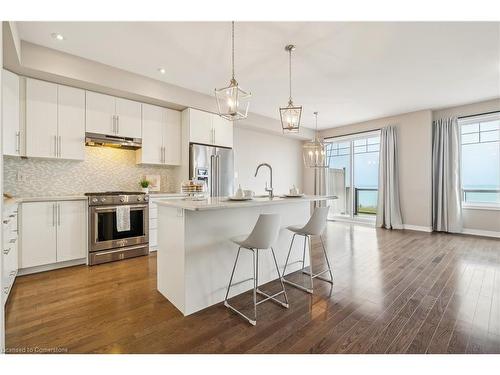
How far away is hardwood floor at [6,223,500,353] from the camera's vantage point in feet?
5.46

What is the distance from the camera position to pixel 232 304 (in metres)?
2.24

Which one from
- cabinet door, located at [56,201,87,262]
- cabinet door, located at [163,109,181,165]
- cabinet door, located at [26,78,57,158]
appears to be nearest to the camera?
cabinet door, located at [26,78,57,158]

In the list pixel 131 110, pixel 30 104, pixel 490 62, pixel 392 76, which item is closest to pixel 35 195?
pixel 30 104

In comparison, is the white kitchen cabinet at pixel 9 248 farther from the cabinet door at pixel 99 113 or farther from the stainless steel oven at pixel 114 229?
the cabinet door at pixel 99 113

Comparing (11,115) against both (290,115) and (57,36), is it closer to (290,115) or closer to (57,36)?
(57,36)

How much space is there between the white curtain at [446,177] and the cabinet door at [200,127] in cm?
499

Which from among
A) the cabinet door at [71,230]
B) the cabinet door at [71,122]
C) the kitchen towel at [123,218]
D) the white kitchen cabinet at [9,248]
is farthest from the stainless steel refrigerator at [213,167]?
the white kitchen cabinet at [9,248]

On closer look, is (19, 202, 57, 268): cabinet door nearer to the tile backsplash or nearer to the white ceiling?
the tile backsplash

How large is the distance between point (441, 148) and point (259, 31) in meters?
4.95

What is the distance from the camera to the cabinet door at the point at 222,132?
4.69 m

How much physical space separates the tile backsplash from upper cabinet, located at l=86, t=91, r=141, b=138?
45 centimetres

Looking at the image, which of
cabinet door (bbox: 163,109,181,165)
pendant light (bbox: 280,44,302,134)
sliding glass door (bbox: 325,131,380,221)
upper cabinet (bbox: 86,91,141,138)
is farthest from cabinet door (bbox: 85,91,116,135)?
sliding glass door (bbox: 325,131,380,221)

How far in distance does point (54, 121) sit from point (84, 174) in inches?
33.7

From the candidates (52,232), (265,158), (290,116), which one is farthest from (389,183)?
(52,232)
